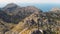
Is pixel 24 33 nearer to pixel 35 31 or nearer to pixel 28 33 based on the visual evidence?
pixel 28 33

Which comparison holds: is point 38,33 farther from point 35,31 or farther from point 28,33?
point 28,33

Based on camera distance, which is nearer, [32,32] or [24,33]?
[32,32]

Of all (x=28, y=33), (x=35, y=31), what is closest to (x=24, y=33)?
(x=28, y=33)

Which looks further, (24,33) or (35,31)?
(24,33)

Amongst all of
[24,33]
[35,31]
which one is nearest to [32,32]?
[35,31]

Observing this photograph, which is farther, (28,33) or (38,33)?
(28,33)

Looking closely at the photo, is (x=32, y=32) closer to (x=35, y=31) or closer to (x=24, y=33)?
(x=35, y=31)
